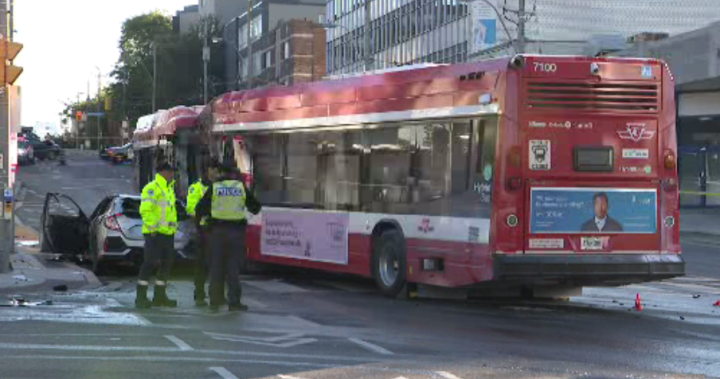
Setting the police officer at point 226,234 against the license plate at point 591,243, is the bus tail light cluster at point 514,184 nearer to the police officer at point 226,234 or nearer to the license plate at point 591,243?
the license plate at point 591,243

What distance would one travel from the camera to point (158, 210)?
13172 mm

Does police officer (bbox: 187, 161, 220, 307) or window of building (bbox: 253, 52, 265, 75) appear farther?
window of building (bbox: 253, 52, 265, 75)

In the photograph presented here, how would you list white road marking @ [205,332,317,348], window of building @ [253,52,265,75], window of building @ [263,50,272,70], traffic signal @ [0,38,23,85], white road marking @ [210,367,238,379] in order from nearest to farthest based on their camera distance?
white road marking @ [210,367,238,379], white road marking @ [205,332,317,348], traffic signal @ [0,38,23,85], window of building @ [263,50,272,70], window of building @ [253,52,265,75]

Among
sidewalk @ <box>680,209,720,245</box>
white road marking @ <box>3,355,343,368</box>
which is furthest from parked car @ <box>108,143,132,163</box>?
white road marking @ <box>3,355,343,368</box>

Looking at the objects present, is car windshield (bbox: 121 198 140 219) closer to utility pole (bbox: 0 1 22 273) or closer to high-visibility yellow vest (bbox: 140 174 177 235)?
utility pole (bbox: 0 1 22 273)

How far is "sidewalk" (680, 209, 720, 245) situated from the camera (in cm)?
3206

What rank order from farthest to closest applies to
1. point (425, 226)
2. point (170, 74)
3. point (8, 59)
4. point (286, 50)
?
point (170, 74) → point (286, 50) → point (8, 59) → point (425, 226)

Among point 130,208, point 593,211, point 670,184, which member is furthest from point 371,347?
point 130,208

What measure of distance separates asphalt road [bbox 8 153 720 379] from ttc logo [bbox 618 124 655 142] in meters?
2.04

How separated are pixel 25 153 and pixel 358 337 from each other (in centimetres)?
6209

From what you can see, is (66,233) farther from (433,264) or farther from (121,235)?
(433,264)

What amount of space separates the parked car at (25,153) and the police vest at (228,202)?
5797 cm

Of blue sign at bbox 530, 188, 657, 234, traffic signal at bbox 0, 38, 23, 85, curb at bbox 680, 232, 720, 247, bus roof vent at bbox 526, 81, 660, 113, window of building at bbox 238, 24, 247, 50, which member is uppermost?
window of building at bbox 238, 24, 247, 50

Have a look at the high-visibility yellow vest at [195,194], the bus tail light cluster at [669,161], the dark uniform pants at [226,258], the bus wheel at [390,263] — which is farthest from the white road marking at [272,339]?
the bus tail light cluster at [669,161]
